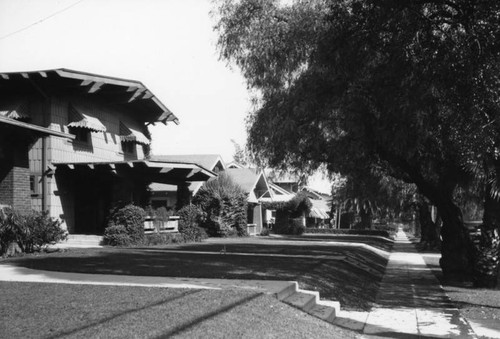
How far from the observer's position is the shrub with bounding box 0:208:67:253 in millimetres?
14070

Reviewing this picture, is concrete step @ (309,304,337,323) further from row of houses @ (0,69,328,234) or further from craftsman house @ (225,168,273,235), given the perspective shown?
craftsman house @ (225,168,273,235)

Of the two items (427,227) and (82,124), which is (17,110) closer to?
(82,124)

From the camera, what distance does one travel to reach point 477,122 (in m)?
11.3

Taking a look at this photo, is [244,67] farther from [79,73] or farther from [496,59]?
[79,73]

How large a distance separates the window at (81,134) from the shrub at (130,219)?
14.0ft

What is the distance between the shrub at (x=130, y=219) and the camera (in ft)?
66.0

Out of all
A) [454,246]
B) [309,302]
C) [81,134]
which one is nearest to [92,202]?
[81,134]

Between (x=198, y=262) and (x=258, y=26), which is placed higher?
(x=258, y=26)

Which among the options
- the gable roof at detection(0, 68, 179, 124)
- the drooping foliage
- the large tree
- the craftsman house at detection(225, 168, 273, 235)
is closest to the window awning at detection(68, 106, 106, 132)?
the gable roof at detection(0, 68, 179, 124)

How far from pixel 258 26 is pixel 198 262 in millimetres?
6871

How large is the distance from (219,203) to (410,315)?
20873mm

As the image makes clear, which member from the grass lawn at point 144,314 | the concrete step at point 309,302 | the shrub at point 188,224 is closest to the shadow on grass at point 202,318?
the grass lawn at point 144,314

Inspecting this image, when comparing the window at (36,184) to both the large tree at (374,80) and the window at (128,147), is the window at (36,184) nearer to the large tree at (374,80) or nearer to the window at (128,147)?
the window at (128,147)

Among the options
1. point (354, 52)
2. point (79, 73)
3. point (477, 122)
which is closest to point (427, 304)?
point (477, 122)
